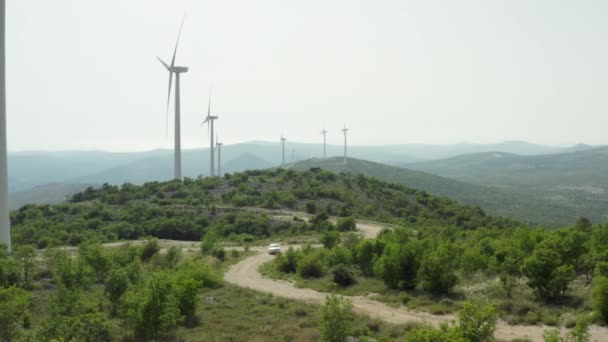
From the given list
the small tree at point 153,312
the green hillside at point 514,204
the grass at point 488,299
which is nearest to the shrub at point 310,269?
the grass at point 488,299

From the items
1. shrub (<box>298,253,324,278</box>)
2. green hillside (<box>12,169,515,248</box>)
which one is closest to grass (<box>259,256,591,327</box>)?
shrub (<box>298,253,324,278</box>)

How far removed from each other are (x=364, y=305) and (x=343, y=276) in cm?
764

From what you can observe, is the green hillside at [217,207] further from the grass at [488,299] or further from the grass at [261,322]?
the grass at [488,299]

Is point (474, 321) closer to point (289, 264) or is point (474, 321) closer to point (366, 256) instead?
point (366, 256)

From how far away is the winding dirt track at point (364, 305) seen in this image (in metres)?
23.7

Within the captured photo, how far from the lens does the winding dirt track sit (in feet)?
77.7

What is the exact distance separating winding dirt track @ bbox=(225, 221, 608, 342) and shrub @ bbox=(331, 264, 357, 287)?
258 centimetres

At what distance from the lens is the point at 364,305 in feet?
104

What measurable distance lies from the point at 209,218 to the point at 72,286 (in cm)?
5919

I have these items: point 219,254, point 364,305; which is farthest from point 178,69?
point 364,305

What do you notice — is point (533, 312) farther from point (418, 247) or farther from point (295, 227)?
point (295, 227)

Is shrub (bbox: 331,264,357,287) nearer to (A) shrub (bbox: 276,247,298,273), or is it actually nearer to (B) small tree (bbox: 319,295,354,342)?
(A) shrub (bbox: 276,247,298,273)

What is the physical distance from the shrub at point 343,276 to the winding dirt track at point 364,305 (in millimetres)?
2575

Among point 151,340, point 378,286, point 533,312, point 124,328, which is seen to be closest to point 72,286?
point 124,328
